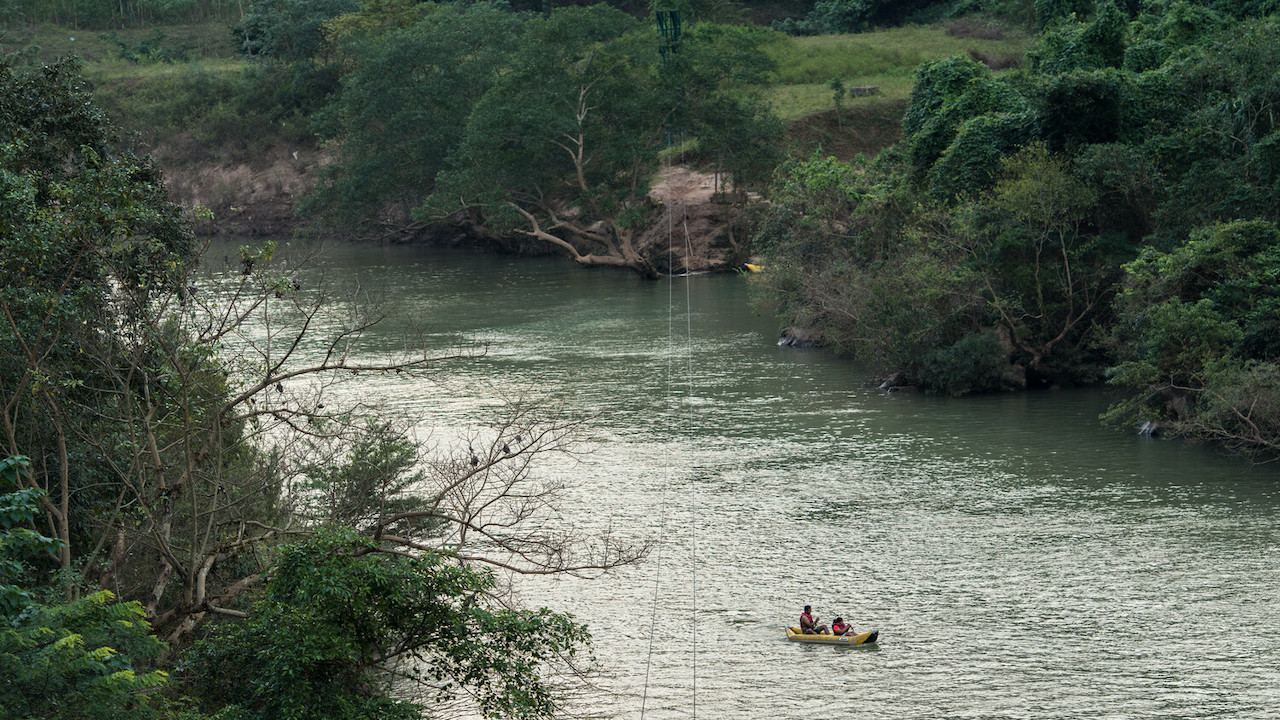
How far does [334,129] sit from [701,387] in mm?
45208

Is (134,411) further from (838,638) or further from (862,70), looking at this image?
(862,70)

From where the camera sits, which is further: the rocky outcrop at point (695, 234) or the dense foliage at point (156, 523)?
the rocky outcrop at point (695, 234)

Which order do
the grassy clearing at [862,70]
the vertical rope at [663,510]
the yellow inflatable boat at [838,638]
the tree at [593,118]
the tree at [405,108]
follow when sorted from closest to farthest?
the vertical rope at [663,510]
the yellow inflatable boat at [838,638]
the tree at [593,118]
the grassy clearing at [862,70]
the tree at [405,108]

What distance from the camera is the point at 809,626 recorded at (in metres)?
21.7

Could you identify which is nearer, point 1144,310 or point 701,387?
point 1144,310

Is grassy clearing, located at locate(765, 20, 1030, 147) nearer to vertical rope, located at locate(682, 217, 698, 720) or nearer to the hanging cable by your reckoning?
vertical rope, located at locate(682, 217, 698, 720)

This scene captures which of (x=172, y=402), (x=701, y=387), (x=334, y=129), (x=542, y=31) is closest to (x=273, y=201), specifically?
(x=334, y=129)

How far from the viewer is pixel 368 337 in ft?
164

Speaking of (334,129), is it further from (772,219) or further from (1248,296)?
(1248,296)

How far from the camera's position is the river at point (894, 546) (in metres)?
19.9

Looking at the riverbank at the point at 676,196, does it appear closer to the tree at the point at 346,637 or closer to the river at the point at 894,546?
the river at the point at 894,546

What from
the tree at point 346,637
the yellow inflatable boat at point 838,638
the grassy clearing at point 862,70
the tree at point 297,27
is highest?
the tree at point 297,27

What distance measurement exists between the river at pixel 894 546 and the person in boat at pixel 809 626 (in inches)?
17.4

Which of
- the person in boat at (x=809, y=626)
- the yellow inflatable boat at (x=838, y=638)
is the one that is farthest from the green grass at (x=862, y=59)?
the yellow inflatable boat at (x=838, y=638)
